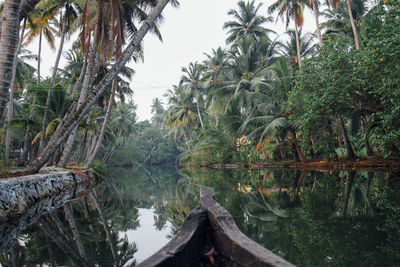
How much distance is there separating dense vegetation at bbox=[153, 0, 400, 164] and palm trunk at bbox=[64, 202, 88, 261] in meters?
8.14

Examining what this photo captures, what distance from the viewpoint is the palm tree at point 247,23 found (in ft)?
70.9

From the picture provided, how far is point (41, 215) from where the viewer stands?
4914 mm

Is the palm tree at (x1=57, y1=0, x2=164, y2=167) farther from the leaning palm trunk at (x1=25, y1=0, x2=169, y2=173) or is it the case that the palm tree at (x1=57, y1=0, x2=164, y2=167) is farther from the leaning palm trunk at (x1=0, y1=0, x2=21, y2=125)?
the leaning palm trunk at (x1=0, y1=0, x2=21, y2=125)

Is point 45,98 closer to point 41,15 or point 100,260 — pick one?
point 41,15

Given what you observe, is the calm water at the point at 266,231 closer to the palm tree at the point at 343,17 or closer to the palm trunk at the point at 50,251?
the palm trunk at the point at 50,251

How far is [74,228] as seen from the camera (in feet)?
13.4

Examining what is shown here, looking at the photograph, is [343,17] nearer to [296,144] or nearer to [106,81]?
[296,144]

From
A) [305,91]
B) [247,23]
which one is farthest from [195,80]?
[305,91]

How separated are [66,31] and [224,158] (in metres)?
15.0

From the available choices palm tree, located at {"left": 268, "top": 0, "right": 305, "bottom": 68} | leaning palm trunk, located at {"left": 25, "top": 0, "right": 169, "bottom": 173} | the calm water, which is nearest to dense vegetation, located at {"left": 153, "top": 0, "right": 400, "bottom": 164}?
palm tree, located at {"left": 268, "top": 0, "right": 305, "bottom": 68}

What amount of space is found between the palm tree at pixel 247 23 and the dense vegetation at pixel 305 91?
8 cm

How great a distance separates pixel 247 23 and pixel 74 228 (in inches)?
867

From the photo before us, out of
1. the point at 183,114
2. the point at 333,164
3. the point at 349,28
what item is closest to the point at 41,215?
the point at 333,164

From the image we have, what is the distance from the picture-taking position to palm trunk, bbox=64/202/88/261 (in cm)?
296
